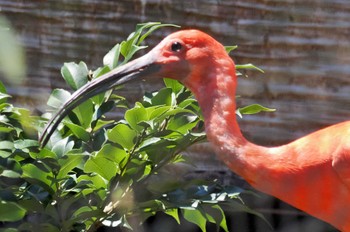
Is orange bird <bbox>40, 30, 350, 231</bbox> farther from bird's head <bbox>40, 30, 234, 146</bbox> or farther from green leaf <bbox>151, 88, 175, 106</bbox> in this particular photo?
green leaf <bbox>151, 88, 175, 106</bbox>

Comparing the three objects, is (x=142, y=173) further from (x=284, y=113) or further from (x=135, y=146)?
(x=284, y=113)

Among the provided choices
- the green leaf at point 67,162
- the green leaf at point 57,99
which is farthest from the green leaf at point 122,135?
the green leaf at point 57,99

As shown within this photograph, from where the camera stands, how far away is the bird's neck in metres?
2.11

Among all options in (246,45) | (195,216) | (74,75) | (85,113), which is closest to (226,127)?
(195,216)

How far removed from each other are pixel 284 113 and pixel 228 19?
1.57 ft

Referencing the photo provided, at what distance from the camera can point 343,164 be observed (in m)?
2.15

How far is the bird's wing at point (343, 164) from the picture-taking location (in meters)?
2.15

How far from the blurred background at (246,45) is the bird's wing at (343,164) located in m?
1.11

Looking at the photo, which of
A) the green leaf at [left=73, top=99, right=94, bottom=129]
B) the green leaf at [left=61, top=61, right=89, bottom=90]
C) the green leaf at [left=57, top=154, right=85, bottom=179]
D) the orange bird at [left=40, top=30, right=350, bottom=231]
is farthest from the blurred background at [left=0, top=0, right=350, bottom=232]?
the green leaf at [left=57, top=154, right=85, bottom=179]

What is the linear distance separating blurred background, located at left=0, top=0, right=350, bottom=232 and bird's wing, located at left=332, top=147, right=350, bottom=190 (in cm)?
111

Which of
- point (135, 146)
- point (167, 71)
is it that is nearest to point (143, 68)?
point (167, 71)

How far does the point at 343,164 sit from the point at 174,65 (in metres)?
0.57

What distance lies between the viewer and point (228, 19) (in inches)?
127

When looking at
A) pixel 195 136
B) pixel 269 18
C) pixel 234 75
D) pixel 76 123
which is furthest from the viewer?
pixel 269 18
